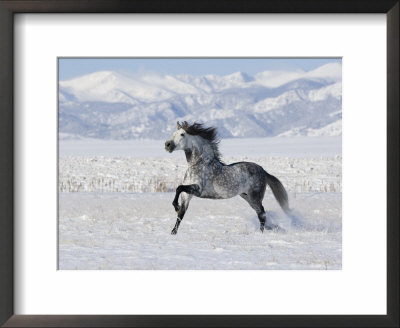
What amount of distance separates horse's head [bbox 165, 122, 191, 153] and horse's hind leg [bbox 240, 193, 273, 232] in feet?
2.24

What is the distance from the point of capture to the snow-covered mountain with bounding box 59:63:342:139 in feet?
15.8

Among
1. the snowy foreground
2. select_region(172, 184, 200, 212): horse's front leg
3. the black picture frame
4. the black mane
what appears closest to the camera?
the black picture frame

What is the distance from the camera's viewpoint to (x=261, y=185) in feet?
15.6

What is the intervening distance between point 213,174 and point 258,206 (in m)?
0.49

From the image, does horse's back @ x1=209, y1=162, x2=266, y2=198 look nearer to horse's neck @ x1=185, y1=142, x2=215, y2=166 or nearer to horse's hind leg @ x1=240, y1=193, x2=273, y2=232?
horse's hind leg @ x1=240, y1=193, x2=273, y2=232

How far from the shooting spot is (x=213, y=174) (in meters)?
4.79

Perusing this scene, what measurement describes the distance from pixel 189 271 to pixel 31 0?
7.65ft

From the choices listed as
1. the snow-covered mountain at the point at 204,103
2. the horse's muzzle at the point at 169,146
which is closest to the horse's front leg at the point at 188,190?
the horse's muzzle at the point at 169,146

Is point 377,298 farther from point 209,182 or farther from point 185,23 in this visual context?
point 185,23

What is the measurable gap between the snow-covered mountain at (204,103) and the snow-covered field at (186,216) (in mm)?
192

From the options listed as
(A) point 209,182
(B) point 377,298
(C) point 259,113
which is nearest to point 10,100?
(A) point 209,182

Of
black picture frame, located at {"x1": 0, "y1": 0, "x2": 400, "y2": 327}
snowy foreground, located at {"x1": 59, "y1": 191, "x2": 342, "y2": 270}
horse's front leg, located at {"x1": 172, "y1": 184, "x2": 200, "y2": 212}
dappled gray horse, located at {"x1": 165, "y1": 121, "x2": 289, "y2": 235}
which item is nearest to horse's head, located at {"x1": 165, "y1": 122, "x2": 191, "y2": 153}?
dappled gray horse, located at {"x1": 165, "y1": 121, "x2": 289, "y2": 235}

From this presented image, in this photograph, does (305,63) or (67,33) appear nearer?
(67,33)

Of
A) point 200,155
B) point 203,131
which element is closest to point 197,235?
point 200,155
